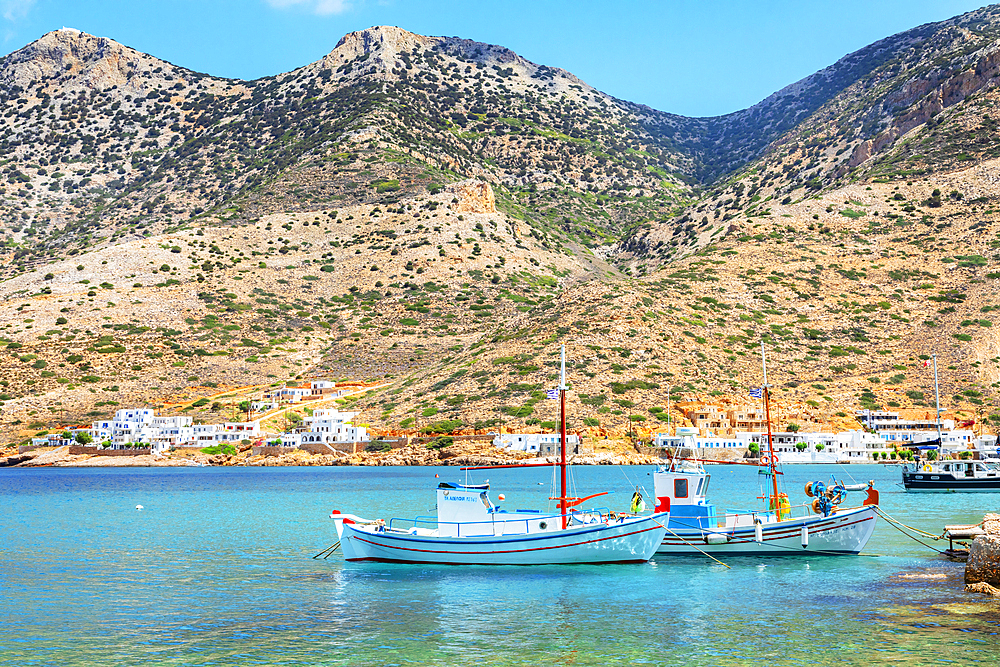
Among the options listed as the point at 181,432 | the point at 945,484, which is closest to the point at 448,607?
the point at 945,484

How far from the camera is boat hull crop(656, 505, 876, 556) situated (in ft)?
119

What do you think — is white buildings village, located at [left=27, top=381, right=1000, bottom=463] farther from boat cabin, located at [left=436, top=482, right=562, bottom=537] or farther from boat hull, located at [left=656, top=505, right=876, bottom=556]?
boat cabin, located at [left=436, top=482, right=562, bottom=537]

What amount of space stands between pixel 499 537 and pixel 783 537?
11.3 m

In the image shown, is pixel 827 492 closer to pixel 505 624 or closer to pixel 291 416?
pixel 505 624

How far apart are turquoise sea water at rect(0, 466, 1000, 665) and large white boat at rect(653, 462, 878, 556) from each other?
0.76 metres

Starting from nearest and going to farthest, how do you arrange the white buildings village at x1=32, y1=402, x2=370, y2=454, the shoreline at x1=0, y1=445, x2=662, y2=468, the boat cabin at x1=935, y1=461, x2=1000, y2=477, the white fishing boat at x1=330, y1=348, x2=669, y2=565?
the white fishing boat at x1=330, y1=348, x2=669, y2=565 → the boat cabin at x1=935, y1=461, x2=1000, y2=477 → the shoreline at x1=0, y1=445, x2=662, y2=468 → the white buildings village at x1=32, y1=402, x2=370, y2=454

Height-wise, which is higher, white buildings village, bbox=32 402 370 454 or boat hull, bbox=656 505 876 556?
white buildings village, bbox=32 402 370 454

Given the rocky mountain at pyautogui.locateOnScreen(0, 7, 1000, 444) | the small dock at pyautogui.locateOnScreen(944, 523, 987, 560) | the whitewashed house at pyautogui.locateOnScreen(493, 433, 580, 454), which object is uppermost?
the rocky mountain at pyautogui.locateOnScreen(0, 7, 1000, 444)

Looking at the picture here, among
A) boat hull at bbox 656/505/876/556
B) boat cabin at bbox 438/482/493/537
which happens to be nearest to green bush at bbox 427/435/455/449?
boat hull at bbox 656/505/876/556

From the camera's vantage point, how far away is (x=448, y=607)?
2756 cm

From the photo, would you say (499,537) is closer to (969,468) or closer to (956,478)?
(956,478)

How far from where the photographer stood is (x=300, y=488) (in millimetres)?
79750

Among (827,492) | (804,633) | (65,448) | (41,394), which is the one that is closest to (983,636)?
(804,633)

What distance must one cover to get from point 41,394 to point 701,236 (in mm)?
110692
